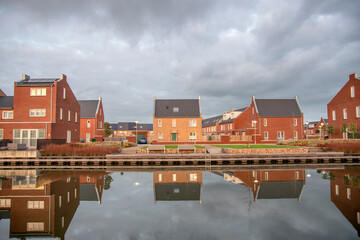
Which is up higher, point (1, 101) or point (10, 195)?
point (1, 101)

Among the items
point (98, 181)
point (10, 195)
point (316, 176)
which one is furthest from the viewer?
point (316, 176)

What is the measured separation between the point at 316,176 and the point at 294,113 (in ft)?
110

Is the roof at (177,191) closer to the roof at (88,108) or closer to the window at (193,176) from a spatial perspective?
the window at (193,176)

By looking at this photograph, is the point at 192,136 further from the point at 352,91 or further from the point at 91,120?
the point at 352,91

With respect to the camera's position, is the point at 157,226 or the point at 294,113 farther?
the point at 294,113

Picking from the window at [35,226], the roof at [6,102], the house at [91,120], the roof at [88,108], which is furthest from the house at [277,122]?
the window at [35,226]

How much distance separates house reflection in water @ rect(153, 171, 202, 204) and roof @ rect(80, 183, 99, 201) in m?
2.86

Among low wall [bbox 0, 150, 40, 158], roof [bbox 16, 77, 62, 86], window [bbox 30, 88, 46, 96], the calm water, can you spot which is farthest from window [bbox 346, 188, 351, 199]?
window [bbox 30, 88, 46, 96]

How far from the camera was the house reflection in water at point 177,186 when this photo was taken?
1103cm

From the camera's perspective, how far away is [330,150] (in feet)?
80.4

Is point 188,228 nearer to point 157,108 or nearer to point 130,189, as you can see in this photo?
point 130,189

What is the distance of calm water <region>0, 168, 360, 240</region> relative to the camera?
7.29 meters

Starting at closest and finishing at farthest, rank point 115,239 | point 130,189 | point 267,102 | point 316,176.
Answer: point 115,239, point 130,189, point 316,176, point 267,102

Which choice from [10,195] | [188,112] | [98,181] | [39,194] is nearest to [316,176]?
[98,181]
